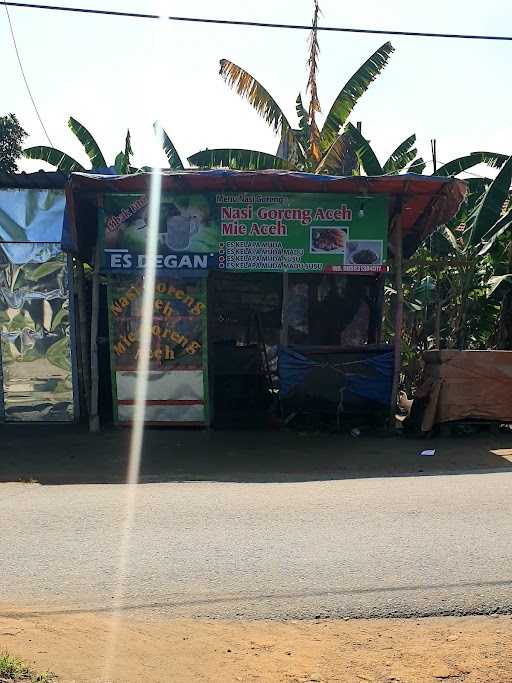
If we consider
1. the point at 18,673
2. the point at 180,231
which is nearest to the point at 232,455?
the point at 180,231

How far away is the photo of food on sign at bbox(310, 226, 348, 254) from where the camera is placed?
10.5 meters

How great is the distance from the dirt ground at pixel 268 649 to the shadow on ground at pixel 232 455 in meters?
3.92

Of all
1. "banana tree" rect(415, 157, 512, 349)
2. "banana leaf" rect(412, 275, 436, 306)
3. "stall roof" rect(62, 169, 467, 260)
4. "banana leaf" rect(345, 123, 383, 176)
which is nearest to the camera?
"stall roof" rect(62, 169, 467, 260)

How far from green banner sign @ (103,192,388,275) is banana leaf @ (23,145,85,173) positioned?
6831 mm

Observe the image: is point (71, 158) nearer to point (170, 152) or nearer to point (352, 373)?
point (170, 152)

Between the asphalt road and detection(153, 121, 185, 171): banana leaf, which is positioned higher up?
detection(153, 121, 185, 171): banana leaf

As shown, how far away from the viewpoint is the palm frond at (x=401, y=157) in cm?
1741

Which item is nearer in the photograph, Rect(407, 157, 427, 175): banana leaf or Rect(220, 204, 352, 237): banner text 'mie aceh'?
Rect(220, 204, 352, 237): banner text 'mie aceh'

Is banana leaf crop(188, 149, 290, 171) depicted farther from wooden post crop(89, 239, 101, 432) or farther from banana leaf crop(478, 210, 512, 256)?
wooden post crop(89, 239, 101, 432)

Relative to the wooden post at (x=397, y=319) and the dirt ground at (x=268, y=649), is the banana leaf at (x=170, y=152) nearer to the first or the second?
the wooden post at (x=397, y=319)

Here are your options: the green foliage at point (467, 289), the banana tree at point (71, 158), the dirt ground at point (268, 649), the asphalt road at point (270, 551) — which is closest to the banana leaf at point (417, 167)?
the green foliage at point (467, 289)

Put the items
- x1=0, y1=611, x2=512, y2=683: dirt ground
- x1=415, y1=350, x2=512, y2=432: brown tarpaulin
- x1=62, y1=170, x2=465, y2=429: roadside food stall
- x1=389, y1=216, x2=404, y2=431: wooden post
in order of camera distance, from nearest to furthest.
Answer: x1=0, y1=611, x2=512, y2=683: dirt ground, x1=415, y1=350, x2=512, y2=432: brown tarpaulin, x1=62, y1=170, x2=465, y2=429: roadside food stall, x1=389, y1=216, x2=404, y2=431: wooden post

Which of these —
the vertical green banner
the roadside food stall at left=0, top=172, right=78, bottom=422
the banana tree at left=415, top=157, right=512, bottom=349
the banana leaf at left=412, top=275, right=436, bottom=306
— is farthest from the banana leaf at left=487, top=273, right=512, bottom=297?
the roadside food stall at left=0, top=172, right=78, bottom=422

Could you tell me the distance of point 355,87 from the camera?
569 inches
